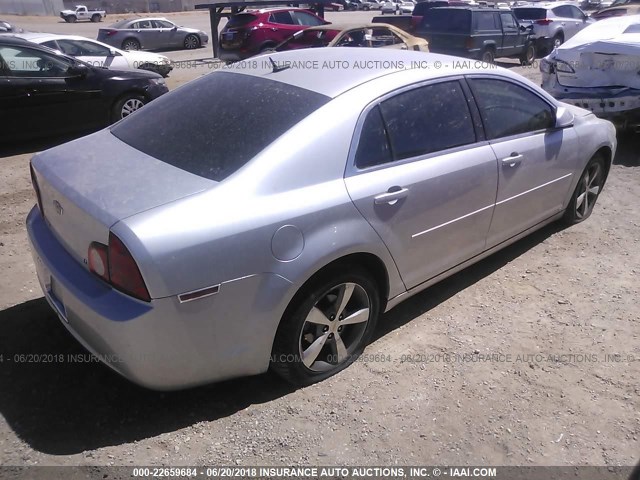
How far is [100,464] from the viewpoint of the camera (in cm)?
246

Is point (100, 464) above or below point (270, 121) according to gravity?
below

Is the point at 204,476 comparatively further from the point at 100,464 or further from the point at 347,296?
the point at 347,296

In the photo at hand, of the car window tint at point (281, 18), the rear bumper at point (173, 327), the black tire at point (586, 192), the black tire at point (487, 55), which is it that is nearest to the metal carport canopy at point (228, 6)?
the car window tint at point (281, 18)

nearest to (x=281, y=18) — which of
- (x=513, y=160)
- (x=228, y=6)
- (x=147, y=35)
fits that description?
(x=228, y=6)

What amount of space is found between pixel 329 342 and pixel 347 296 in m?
0.27

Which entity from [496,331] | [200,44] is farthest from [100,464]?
[200,44]

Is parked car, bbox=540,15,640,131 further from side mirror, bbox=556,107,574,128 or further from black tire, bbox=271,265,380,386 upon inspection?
black tire, bbox=271,265,380,386

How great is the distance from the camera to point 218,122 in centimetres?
296

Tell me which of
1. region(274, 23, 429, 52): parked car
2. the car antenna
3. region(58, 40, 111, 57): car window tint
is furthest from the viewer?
region(274, 23, 429, 52): parked car

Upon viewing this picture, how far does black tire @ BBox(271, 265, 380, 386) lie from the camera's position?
8.96 feet

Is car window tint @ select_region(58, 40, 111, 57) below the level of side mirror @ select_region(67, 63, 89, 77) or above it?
below

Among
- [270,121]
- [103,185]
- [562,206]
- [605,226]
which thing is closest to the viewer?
[103,185]

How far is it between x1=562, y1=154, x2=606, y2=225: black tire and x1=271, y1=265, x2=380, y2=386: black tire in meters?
2.56

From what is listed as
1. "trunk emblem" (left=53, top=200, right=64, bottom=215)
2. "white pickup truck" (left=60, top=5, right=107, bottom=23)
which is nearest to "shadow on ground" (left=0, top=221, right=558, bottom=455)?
"trunk emblem" (left=53, top=200, right=64, bottom=215)
